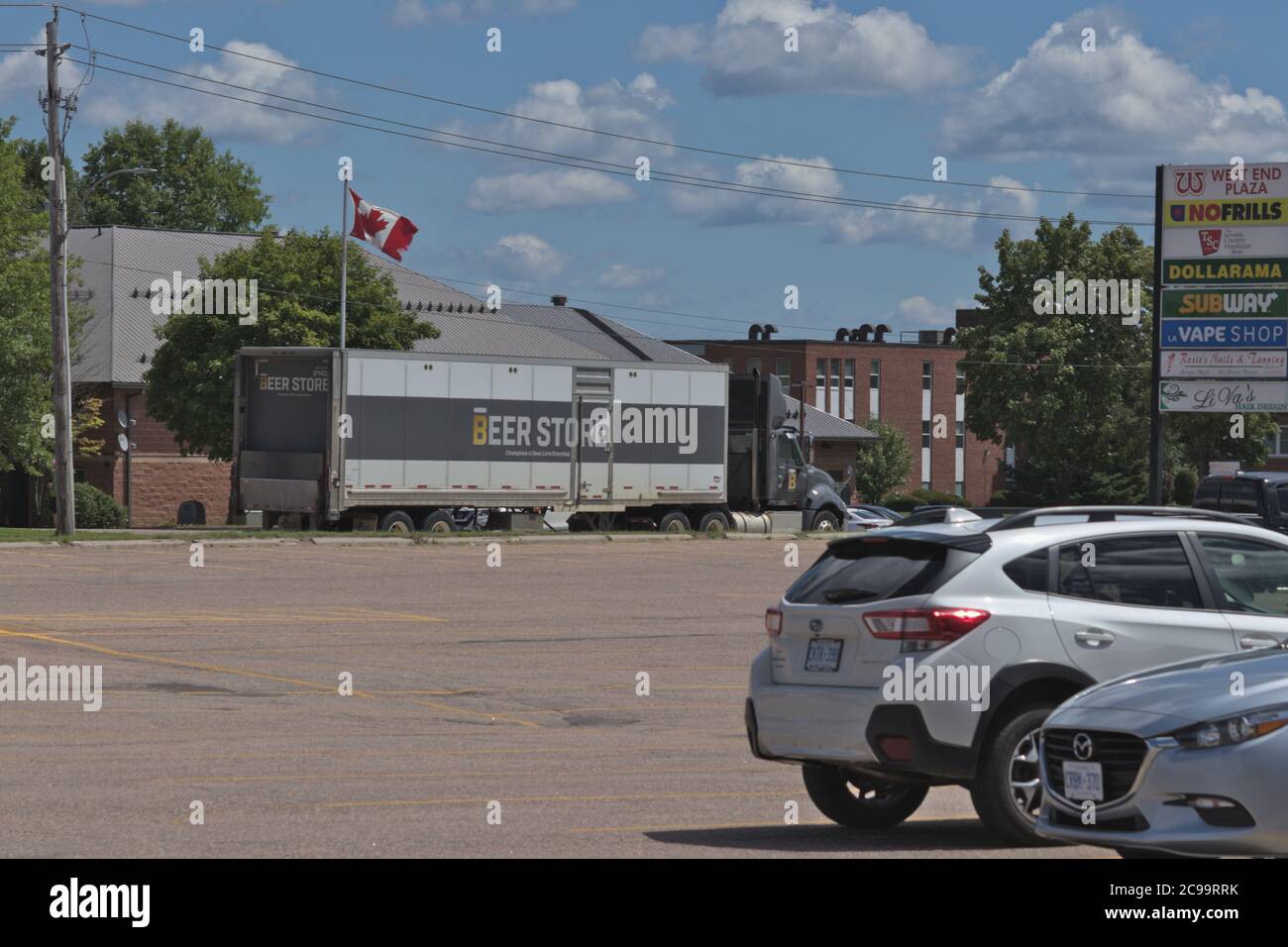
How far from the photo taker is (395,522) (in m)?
38.7

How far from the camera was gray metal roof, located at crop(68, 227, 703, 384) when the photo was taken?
6644cm

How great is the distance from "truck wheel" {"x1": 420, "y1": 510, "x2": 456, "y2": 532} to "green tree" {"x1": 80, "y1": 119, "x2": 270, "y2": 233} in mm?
67497

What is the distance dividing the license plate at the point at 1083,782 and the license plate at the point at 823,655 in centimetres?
179

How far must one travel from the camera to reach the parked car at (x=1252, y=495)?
100 ft

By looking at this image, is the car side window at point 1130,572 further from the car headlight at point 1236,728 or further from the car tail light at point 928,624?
the car headlight at point 1236,728

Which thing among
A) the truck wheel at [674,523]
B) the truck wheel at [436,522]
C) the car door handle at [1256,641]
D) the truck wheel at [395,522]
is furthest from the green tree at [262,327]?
the car door handle at [1256,641]

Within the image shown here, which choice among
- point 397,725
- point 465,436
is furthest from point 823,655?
point 465,436

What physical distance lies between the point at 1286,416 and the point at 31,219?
78678 mm

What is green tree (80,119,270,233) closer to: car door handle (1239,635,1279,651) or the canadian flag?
the canadian flag

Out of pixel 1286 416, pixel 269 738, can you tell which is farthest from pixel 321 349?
pixel 1286 416

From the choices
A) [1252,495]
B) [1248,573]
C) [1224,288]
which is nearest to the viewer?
[1248,573]

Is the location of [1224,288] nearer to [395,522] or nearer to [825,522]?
[825,522]

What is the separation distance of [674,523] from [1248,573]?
32.7 meters

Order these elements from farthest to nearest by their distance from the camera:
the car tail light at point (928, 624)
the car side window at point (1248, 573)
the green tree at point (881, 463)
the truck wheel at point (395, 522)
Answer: the green tree at point (881, 463) → the truck wheel at point (395, 522) → the car side window at point (1248, 573) → the car tail light at point (928, 624)
